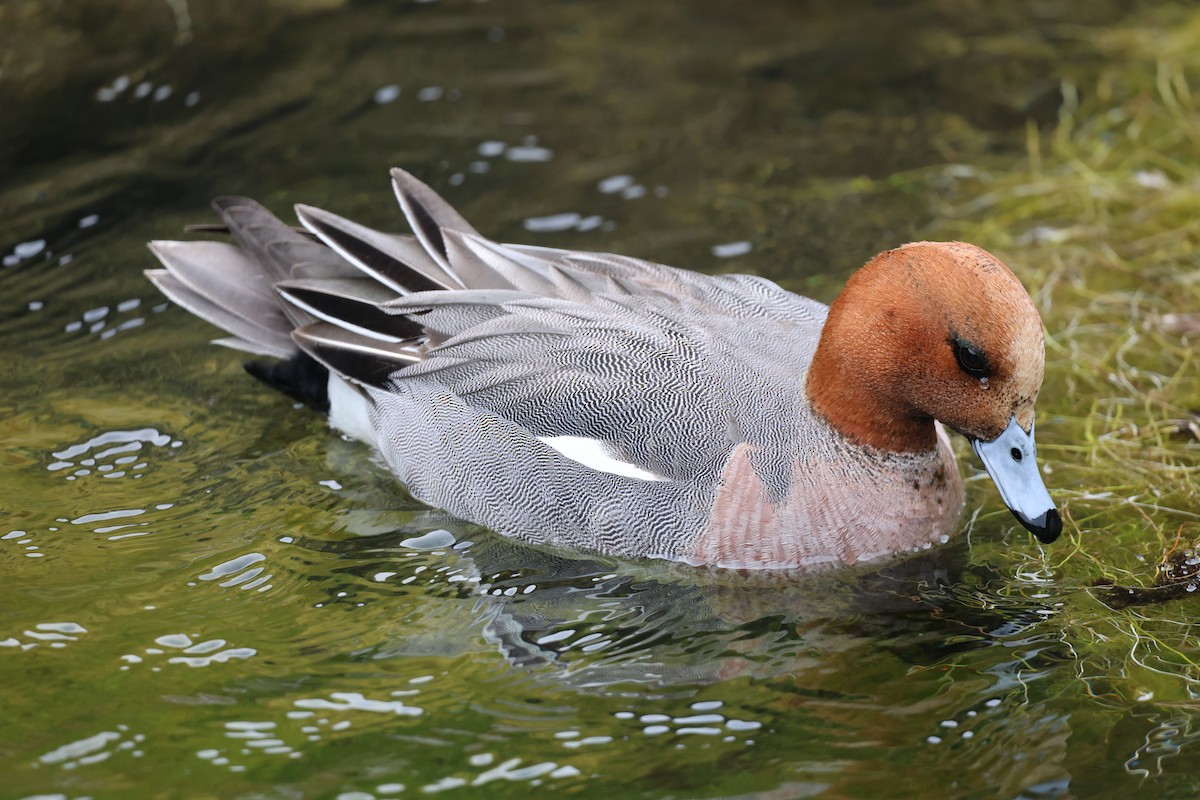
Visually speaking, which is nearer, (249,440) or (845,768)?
(845,768)

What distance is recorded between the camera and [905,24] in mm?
9047

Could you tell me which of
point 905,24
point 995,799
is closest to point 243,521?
point 995,799

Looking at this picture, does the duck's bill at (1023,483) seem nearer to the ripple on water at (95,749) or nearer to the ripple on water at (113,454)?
the ripple on water at (95,749)

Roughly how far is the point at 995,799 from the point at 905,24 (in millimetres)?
6341

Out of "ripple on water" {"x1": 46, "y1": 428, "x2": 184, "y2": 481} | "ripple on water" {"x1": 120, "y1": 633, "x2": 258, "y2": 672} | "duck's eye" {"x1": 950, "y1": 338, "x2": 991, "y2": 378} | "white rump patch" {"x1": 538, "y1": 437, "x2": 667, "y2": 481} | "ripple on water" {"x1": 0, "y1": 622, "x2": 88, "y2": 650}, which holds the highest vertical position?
"duck's eye" {"x1": 950, "y1": 338, "x2": 991, "y2": 378}

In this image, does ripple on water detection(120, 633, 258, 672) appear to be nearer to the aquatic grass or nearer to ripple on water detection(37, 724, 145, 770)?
ripple on water detection(37, 724, 145, 770)

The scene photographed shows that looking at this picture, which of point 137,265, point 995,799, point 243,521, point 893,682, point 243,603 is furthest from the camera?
point 137,265

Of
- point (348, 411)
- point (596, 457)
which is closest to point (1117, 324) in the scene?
point (596, 457)

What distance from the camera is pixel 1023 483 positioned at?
448cm

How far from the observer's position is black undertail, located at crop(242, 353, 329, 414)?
224 inches

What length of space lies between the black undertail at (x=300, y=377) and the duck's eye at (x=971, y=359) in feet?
8.38

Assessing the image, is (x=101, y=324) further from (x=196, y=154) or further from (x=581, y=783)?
(x=581, y=783)

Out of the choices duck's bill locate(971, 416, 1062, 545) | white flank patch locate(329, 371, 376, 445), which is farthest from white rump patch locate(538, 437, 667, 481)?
duck's bill locate(971, 416, 1062, 545)

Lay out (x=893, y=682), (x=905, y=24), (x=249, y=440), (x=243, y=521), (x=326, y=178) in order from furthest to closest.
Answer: (x=905, y=24), (x=326, y=178), (x=249, y=440), (x=243, y=521), (x=893, y=682)
